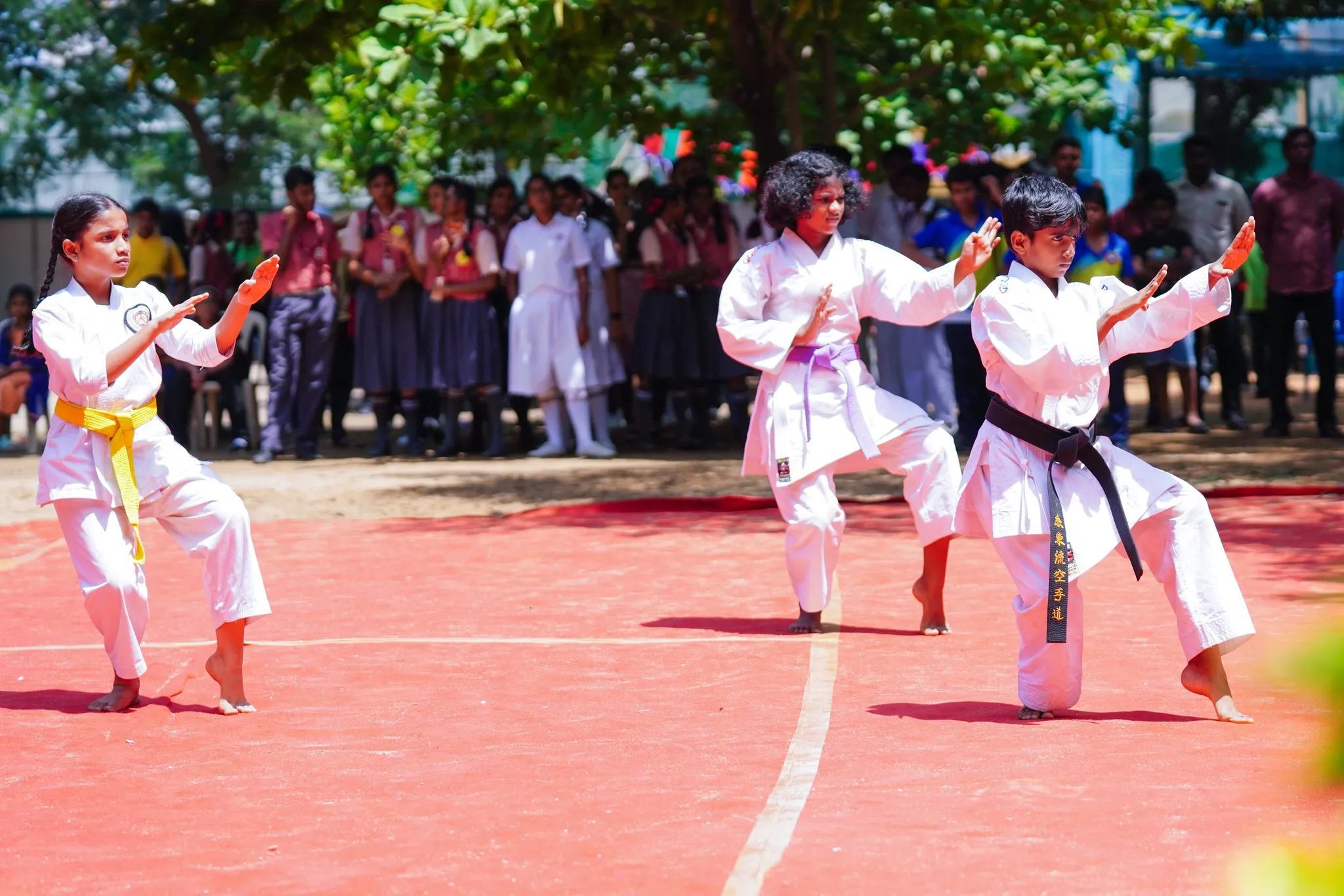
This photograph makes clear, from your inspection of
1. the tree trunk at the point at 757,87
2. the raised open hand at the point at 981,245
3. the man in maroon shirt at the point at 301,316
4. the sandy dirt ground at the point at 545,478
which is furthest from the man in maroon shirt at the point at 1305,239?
the raised open hand at the point at 981,245

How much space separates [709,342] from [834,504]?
666 centimetres

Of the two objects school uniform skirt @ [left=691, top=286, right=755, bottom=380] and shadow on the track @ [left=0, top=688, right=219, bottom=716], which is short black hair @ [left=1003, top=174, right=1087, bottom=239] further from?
school uniform skirt @ [left=691, top=286, right=755, bottom=380]

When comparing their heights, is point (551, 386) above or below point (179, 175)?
below

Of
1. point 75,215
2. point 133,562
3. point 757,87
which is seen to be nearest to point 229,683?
point 133,562

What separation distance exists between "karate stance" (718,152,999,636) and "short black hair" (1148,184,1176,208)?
6.44 meters

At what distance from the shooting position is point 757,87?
13664mm

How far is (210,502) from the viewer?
5.60m

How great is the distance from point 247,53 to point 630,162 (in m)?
14.8

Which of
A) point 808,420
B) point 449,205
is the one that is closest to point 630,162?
point 449,205

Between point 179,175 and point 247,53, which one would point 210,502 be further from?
point 179,175

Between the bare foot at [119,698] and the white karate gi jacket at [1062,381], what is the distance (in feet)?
8.83

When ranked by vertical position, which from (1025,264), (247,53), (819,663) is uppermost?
(247,53)

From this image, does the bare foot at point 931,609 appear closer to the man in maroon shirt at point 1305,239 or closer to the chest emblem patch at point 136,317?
the chest emblem patch at point 136,317

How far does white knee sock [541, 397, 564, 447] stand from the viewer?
Answer: 13.3 m
